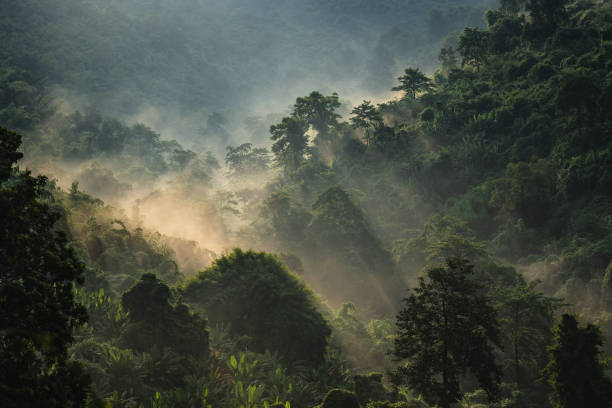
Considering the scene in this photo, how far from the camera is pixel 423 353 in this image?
841cm

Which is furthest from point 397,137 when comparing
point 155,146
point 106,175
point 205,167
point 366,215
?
point 155,146

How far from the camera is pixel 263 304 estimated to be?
17.0m

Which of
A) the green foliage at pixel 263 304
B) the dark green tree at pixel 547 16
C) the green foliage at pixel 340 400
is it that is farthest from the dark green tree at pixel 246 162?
the green foliage at pixel 340 400

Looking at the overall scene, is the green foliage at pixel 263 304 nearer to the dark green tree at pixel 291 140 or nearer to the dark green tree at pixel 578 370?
the dark green tree at pixel 578 370

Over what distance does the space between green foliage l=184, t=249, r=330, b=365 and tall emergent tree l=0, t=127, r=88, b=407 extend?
11311 mm

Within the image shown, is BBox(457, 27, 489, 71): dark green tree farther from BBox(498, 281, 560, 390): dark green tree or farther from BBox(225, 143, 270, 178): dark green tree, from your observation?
BBox(498, 281, 560, 390): dark green tree

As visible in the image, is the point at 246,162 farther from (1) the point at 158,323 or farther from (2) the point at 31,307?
(2) the point at 31,307

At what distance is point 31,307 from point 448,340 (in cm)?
794

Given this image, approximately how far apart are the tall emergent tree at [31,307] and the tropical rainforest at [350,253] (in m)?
0.03

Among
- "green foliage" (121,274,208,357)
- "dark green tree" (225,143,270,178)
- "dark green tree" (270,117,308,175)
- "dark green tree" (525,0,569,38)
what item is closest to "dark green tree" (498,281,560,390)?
"green foliage" (121,274,208,357)

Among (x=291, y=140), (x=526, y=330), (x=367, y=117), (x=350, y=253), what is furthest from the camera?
(x=291, y=140)

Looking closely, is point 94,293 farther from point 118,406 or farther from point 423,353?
point 423,353

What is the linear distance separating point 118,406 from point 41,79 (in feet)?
359

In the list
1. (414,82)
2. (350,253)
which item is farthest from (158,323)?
(414,82)
